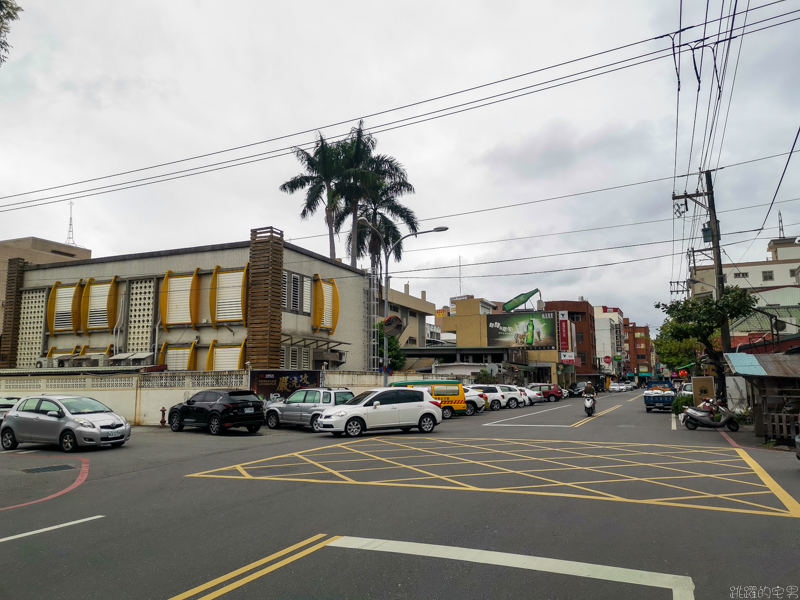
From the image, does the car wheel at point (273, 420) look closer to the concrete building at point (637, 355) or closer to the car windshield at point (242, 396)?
the car windshield at point (242, 396)

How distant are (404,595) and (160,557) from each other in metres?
2.81

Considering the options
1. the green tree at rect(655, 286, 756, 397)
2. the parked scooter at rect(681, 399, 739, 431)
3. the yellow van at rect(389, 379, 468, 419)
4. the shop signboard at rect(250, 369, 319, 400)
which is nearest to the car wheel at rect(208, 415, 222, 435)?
the shop signboard at rect(250, 369, 319, 400)

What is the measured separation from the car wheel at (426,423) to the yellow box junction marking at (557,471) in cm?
318

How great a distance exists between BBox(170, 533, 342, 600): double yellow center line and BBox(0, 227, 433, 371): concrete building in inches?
820

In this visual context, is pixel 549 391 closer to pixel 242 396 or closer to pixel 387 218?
pixel 387 218

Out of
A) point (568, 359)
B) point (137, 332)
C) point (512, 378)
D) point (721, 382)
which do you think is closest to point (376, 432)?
point (721, 382)

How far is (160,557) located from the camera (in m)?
6.14

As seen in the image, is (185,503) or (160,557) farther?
(185,503)

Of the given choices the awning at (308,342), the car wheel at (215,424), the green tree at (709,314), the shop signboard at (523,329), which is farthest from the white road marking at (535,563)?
the shop signboard at (523,329)

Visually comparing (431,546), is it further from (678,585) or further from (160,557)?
(160,557)

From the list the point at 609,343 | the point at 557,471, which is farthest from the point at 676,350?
the point at 609,343

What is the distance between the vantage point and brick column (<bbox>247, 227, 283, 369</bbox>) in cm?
2719

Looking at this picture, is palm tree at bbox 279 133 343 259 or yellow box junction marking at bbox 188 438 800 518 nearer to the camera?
yellow box junction marking at bbox 188 438 800 518

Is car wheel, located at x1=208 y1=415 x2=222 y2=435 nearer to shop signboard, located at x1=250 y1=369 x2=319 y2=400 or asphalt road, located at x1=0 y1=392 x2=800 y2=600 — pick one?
shop signboard, located at x1=250 y1=369 x2=319 y2=400
